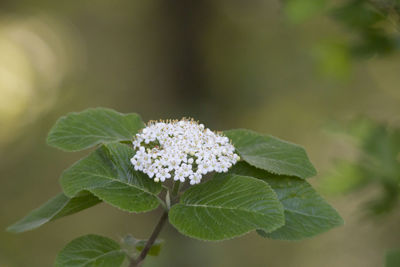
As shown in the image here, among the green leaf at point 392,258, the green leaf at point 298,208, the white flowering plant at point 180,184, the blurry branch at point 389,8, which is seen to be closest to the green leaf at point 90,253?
the white flowering plant at point 180,184

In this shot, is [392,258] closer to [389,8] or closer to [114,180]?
[114,180]

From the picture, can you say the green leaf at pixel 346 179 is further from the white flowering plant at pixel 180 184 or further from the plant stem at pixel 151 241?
the plant stem at pixel 151 241

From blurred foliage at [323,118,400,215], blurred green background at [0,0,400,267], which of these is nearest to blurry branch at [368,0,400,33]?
blurred foliage at [323,118,400,215]

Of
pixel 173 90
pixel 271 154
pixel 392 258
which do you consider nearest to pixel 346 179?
pixel 392 258

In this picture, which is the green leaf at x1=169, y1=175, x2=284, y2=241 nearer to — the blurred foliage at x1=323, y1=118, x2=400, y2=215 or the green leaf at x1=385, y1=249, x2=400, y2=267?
the green leaf at x1=385, y1=249, x2=400, y2=267

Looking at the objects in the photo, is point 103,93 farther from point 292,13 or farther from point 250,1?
point 292,13
